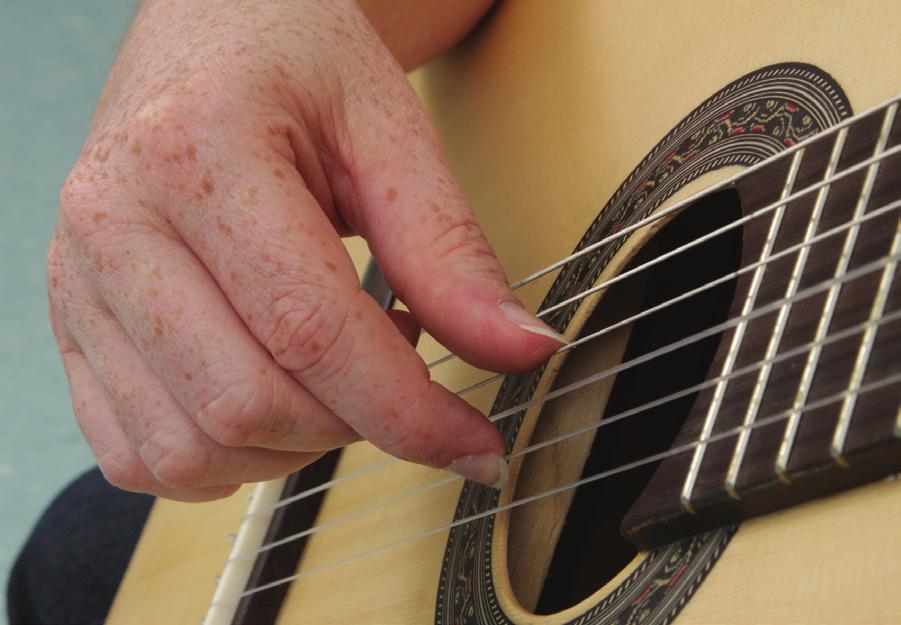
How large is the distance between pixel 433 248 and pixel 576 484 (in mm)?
150

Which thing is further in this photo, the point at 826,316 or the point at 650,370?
the point at 650,370

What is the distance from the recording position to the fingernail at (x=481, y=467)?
1.90 feet

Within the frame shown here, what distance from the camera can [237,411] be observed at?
1.77 ft

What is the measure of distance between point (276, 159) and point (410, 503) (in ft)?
0.91

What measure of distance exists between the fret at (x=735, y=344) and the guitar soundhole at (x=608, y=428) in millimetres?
127

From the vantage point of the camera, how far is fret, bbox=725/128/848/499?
461mm

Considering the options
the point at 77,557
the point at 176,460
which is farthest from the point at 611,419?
the point at 77,557

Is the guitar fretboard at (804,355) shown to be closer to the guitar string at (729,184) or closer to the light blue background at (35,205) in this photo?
the guitar string at (729,184)

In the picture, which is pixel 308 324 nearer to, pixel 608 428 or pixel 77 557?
pixel 608 428

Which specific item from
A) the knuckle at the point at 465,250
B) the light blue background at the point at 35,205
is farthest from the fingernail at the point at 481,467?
the light blue background at the point at 35,205

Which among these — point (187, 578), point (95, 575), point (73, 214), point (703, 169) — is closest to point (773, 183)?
point (703, 169)

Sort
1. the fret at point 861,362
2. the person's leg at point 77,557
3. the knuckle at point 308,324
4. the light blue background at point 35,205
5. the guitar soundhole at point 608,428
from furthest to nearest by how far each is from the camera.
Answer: the light blue background at point 35,205 → the person's leg at point 77,557 → the guitar soundhole at point 608,428 → the knuckle at point 308,324 → the fret at point 861,362

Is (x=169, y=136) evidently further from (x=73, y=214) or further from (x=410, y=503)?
(x=410, y=503)

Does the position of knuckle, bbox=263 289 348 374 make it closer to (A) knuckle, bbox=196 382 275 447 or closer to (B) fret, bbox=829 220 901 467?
(A) knuckle, bbox=196 382 275 447
